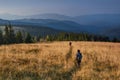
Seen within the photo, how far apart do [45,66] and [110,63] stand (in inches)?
211

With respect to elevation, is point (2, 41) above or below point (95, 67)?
below

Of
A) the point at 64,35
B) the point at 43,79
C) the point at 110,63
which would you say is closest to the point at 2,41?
the point at 64,35

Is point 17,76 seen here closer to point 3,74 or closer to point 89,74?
point 3,74

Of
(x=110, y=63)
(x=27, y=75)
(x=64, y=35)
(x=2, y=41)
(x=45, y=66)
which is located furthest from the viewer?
(x=64, y=35)

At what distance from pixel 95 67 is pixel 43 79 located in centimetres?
586

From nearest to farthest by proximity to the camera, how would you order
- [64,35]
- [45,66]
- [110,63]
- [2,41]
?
1. [45,66]
2. [110,63]
3. [2,41]
4. [64,35]

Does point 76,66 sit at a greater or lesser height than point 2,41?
greater

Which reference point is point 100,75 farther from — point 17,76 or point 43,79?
point 17,76

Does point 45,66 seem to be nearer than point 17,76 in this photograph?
No

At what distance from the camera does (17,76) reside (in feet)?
51.2

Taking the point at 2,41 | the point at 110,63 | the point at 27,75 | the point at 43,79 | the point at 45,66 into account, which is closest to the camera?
the point at 43,79

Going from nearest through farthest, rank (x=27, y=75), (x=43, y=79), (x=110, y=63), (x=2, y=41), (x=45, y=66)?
(x=43, y=79) → (x=27, y=75) → (x=45, y=66) → (x=110, y=63) → (x=2, y=41)

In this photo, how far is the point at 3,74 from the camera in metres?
15.7

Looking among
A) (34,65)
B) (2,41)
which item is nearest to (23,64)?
(34,65)
